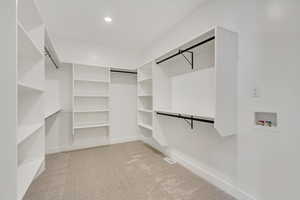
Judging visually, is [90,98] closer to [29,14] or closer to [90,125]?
[90,125]

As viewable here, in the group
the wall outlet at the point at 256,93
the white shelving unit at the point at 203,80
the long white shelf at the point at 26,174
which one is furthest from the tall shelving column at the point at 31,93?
the wall outlet at the point at 256,93

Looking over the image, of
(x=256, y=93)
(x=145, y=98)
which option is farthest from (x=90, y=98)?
(x=256, y=93)

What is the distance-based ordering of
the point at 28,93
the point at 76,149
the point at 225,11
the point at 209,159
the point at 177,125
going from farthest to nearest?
the point at 76,149 < the point at 177,125 < the point at 209,159 < the point at 225,11 < the point at 28,93

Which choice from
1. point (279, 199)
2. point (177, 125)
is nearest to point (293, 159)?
point (279, 199)

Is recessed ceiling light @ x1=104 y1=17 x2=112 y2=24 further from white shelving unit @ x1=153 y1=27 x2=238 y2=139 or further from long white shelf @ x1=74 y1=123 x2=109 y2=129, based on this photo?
long white shelf @ x1=74 y1=123 x2=109 y2=129

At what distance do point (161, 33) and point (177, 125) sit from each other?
6.68ft

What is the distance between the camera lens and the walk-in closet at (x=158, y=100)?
1.27 m

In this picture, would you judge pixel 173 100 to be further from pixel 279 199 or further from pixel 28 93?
pixel 28 93

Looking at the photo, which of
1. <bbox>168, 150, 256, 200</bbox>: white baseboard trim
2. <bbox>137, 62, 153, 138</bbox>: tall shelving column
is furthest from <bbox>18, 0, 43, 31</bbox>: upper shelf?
<bbox>168, 150, 256, 200</bbox>: white baseboard trim

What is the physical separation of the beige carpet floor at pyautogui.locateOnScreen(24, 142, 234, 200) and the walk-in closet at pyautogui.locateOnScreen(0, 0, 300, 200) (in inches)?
0.8

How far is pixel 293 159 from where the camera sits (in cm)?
126

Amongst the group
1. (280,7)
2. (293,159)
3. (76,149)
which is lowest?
(76,149)

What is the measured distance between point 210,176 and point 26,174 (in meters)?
2.19

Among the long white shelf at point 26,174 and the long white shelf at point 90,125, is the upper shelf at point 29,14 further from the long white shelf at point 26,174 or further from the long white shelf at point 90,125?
the long white shelf at point 90,125
